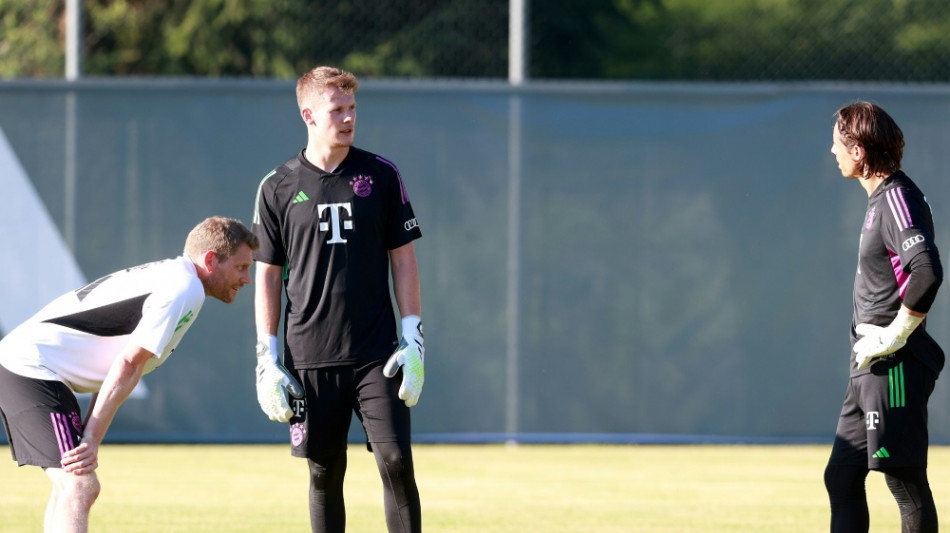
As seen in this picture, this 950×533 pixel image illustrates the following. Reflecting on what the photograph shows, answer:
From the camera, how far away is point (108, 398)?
4699mm

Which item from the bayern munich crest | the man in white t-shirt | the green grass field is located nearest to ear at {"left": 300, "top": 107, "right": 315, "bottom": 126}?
the bayern munich crest

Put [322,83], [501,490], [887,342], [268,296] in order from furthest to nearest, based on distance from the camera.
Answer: [501,490] → [268,296] → [322,83] → [887,342]

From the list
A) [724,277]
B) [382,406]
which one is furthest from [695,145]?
[382,406]

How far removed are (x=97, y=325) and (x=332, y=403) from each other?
91 cm

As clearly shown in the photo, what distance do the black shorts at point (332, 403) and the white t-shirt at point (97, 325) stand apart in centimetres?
56

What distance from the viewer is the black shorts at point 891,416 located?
4793mm

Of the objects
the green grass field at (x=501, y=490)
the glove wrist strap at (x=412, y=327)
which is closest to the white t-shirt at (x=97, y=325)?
the glove wrist strap at (x=412, y=327)

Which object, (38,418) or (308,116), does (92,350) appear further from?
(308,116)

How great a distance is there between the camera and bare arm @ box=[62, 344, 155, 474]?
4691 millimetres

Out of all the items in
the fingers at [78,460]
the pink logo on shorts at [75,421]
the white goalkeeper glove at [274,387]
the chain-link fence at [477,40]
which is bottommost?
the fingers at [78,460]

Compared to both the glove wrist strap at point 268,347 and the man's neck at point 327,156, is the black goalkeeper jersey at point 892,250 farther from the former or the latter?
the glove wrist strap at point 268,347

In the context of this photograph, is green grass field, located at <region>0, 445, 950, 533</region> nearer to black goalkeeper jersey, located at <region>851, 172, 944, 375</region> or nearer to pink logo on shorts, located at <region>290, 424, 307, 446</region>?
pink logo on shorts, located at <region>290, 424, 307, 446</region>

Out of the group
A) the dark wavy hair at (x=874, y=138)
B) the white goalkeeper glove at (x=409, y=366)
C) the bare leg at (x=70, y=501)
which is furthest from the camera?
the white goalkeeper glove at (x=409, y=366)

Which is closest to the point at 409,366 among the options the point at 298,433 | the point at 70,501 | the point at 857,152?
the point at 298,433
